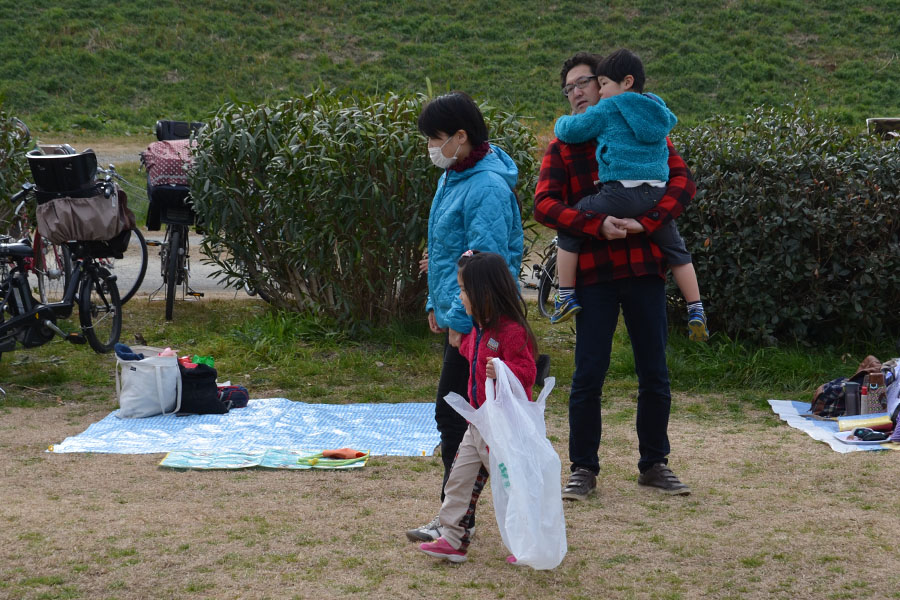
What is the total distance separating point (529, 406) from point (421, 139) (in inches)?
147

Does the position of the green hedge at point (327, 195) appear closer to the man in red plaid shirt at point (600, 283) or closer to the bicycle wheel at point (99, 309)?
the bicycle wheel at point (99, 309)

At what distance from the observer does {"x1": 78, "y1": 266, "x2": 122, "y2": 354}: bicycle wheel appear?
6.89m

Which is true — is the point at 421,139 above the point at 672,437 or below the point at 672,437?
above

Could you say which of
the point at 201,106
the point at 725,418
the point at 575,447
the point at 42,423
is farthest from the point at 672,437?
the point at 201,106

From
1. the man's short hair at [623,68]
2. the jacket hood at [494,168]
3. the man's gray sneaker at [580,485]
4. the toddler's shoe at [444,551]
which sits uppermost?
the man's short hair at [623,68]

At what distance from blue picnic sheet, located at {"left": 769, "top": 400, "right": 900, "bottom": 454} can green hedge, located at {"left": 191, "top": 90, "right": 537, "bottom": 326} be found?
2.28 m

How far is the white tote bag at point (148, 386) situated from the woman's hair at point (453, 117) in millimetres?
2802

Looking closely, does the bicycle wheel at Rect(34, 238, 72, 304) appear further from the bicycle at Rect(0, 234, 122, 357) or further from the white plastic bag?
the white plastic bag

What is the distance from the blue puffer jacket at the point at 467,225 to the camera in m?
3.61

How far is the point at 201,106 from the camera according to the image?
27.1 metres

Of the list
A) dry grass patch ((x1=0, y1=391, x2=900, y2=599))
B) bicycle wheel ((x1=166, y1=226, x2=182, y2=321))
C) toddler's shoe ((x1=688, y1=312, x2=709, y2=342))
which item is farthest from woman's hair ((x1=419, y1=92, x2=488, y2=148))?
bicycle wheel ((x1=166, y1=226, x2=182, y2=321))

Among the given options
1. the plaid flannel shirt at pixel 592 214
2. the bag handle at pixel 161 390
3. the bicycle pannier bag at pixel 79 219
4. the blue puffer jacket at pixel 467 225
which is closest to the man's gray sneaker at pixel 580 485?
the plaid flannel shirt at pixel 592 214

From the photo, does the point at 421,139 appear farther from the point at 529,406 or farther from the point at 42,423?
the point at 529,406

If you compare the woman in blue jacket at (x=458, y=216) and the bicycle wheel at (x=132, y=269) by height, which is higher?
the woman in blue jacket at (x=458, y=216)
